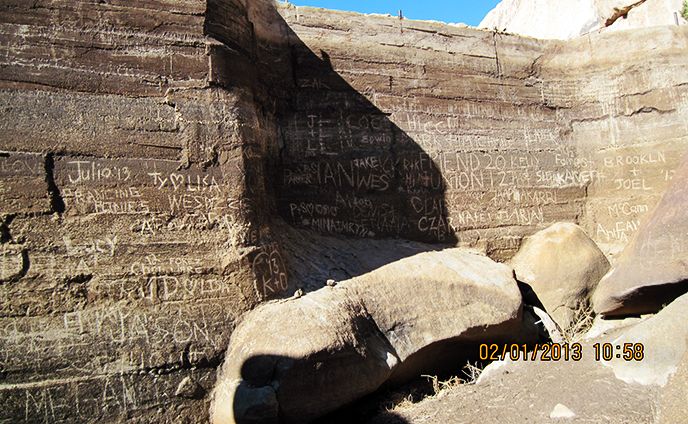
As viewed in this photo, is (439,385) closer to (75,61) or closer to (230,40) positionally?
(230,40)

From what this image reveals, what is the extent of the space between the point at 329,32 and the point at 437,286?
317cm

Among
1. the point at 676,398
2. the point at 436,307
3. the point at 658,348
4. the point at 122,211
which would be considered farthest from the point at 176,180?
the point at 658,348

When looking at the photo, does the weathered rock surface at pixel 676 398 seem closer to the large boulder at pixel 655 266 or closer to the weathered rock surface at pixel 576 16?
the large boulder at pixel 655 266

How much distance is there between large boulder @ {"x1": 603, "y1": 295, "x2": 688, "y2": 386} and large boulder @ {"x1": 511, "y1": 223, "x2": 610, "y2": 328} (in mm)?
1386

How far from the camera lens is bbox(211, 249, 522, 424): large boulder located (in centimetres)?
475

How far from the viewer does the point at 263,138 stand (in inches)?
249

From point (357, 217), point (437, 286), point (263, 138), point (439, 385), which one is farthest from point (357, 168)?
point (439, 385)

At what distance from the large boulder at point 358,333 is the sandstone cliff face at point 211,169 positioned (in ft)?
0.99

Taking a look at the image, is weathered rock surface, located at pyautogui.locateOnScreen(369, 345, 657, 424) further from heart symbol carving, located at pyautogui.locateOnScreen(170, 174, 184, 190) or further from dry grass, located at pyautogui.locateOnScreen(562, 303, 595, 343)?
heart symbol carving, located at pyautogui.locateOnScreen(170, 174, 184, 190)

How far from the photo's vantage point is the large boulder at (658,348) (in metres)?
5.07

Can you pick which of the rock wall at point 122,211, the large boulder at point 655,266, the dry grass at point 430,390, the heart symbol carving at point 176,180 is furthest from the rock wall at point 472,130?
the dry grass at point 430,390
